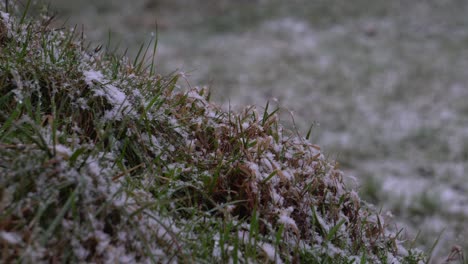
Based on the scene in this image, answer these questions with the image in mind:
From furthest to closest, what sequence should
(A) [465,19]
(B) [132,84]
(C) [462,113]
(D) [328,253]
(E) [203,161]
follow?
1. (A) [465,19]
2. (C) [462,113]
3. (B) [132,84]
4. (E) [203,161]
5. (D) [328,253]

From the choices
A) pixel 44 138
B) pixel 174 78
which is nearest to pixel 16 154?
pixel 44 138

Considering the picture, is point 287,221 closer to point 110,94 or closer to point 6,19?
point 110,94

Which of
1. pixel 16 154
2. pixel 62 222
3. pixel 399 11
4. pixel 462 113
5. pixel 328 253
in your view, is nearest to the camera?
pixel 62 222

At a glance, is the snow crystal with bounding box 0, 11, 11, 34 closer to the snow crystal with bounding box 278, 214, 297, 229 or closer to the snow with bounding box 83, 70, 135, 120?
the snow with bounding box 83, 70, 135, 120

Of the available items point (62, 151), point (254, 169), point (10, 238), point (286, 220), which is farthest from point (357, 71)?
point (10, 238)

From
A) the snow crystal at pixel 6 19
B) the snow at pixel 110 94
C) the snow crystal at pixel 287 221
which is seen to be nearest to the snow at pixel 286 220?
the snow crystal at pixel 287 221

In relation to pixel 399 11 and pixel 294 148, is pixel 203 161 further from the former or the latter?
pixel 399 11
